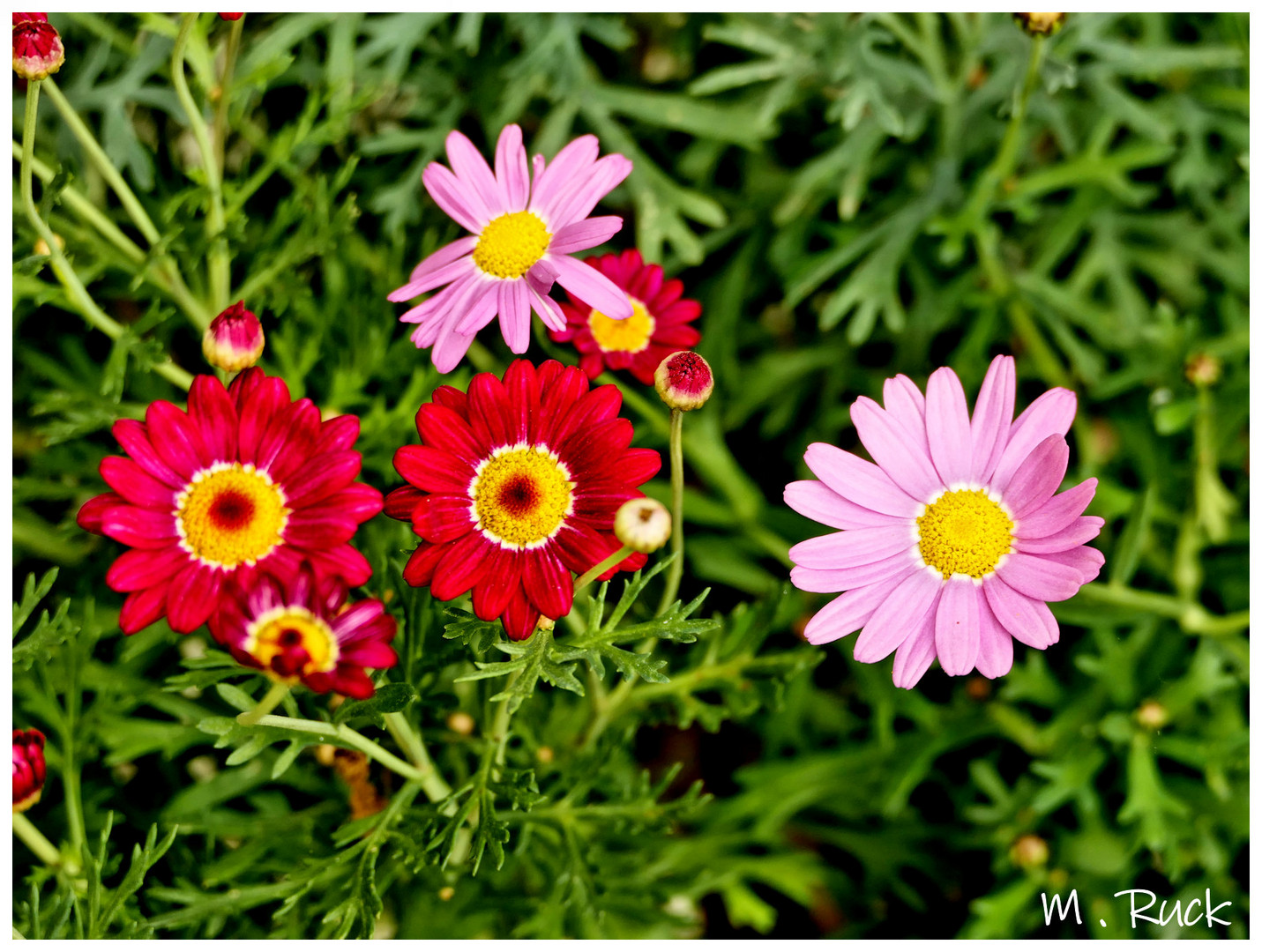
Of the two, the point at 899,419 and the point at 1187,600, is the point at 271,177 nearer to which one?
the point at 899,419

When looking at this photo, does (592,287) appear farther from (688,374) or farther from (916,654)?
(916,654)

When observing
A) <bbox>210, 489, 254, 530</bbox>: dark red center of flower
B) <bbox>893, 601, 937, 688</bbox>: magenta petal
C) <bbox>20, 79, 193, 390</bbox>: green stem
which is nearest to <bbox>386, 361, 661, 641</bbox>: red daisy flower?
<bbox>210, 489, 254, 530</bbox>: dark red center of flower

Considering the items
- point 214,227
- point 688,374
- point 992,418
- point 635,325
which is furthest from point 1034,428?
point 214,227

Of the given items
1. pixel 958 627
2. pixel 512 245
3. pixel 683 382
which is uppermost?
pixel 512 245

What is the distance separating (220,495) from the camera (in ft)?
2.54

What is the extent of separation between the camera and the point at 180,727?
1.21 metres

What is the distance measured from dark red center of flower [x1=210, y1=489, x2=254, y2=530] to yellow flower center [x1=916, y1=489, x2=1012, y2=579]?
53cm

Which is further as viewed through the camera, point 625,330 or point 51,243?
point 625,330

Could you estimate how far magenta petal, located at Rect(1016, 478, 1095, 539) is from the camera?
0.74m

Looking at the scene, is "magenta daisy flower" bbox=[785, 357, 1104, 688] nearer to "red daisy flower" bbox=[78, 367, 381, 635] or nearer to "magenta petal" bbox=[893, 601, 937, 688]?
"magenta petal" bbox=[893, 601, 937, 688]

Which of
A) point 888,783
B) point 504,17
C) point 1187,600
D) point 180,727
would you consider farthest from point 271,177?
point 1187,600

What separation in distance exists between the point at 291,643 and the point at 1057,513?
0.57 m

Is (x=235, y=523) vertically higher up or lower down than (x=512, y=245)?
lower down

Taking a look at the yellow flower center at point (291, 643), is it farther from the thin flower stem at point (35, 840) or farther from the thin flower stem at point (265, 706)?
the thin flower stem at point (35, 840)
